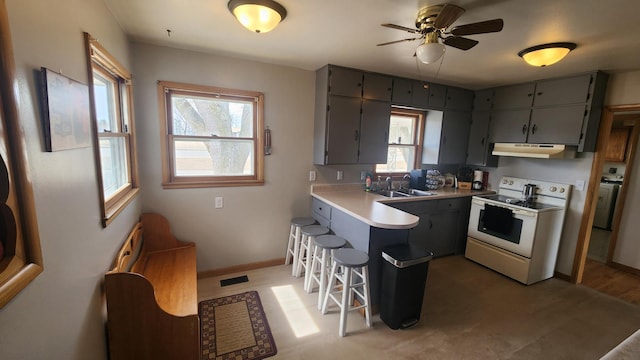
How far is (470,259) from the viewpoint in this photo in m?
3.62

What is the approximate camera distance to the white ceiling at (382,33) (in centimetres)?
166

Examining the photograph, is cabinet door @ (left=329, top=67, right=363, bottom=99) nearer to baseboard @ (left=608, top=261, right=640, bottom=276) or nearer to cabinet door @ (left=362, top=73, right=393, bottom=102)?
cabinet door @ (left=362, top=73, right=393, bottom=102)

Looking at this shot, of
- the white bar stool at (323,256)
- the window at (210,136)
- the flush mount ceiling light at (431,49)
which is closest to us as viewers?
the flush mount ceiling light at (431,49)

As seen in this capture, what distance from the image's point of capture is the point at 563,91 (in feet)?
10.0

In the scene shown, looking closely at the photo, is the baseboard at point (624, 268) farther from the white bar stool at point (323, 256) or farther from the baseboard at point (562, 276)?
the white bar stool at point (323, 256)

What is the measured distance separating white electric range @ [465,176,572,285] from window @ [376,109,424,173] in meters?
1.05

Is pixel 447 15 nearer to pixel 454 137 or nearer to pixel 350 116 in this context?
pixel 350 116

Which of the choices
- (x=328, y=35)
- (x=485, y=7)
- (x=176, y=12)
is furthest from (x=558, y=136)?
(x=176, y=12)

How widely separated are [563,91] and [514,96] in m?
0.52

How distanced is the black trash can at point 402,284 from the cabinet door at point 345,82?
182cm

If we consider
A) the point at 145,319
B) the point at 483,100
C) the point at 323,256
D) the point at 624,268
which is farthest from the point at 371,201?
the point at 624,268

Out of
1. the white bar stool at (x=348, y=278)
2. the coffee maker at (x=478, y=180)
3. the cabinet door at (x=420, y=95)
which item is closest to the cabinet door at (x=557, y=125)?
the coffee maker at (x=478, y=180)

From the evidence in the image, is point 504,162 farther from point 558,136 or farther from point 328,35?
point 328,35

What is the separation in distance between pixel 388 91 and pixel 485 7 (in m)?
1.70
